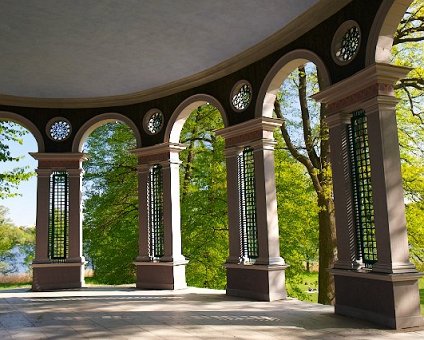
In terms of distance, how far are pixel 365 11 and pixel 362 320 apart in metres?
6.30

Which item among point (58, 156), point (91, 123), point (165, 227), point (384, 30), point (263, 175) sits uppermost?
point (91, 123)

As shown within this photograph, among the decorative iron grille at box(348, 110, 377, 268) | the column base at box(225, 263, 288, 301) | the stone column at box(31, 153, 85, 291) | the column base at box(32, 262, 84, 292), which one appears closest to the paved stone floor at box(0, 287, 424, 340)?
the column base at box(225, 263, 288, 301)

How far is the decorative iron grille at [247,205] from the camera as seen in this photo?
1379 cm

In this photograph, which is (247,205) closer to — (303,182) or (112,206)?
(303,182)

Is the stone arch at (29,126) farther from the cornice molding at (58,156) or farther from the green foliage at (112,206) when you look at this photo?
the green foliage at (112,206)

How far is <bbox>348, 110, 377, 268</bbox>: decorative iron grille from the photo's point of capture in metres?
9.94

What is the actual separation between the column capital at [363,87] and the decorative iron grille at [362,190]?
0.40m

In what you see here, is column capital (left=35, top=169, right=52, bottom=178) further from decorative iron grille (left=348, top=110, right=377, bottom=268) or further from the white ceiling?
decorative iron grille (left=348, top=110, right=377, bottom=268)

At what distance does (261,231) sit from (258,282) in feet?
4.61

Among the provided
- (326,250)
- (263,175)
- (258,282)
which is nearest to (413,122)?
(326,250)

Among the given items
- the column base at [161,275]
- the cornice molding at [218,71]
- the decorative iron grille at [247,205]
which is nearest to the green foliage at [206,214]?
the column base at [161,275]

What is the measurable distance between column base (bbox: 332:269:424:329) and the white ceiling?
20.1 ft

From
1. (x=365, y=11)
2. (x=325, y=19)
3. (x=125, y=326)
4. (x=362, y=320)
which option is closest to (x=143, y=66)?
(x=325, y=19)

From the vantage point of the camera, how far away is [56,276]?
16984 millimetres
